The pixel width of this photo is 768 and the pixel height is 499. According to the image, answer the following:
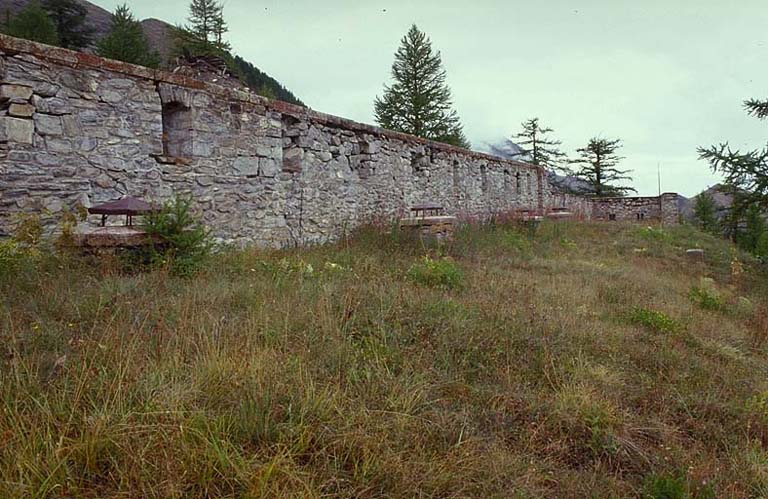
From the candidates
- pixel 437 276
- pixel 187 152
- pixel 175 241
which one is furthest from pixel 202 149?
pixel 437 276

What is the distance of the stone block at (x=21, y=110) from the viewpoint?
16.7 feet

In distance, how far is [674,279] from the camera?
8.68 metres

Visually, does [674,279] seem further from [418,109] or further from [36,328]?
[418,109]

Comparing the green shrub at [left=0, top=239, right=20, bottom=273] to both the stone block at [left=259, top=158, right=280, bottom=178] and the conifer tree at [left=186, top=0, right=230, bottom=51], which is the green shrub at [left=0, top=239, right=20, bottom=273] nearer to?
the stone block at [left=259, top=158, right=280, bottom=178]

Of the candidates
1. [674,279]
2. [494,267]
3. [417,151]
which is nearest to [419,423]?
[494,267]

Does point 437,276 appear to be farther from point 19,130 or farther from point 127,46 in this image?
point 127,46

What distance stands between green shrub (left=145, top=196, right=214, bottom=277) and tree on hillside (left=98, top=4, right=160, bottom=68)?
2070cm

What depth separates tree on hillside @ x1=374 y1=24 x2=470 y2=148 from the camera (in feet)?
89.5

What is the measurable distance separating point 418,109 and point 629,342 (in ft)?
79.5

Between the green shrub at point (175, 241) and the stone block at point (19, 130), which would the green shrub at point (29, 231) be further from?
the green shrub at point (175, 241)

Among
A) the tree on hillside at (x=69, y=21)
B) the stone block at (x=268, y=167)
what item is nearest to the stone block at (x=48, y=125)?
the stone block at (x=268, y=167)

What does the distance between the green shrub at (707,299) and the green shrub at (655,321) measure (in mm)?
1760

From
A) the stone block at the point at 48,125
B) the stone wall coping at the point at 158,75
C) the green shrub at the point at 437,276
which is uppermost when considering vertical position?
the stone wall coping at the point at 158,75

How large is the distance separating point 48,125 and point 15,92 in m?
0.41
